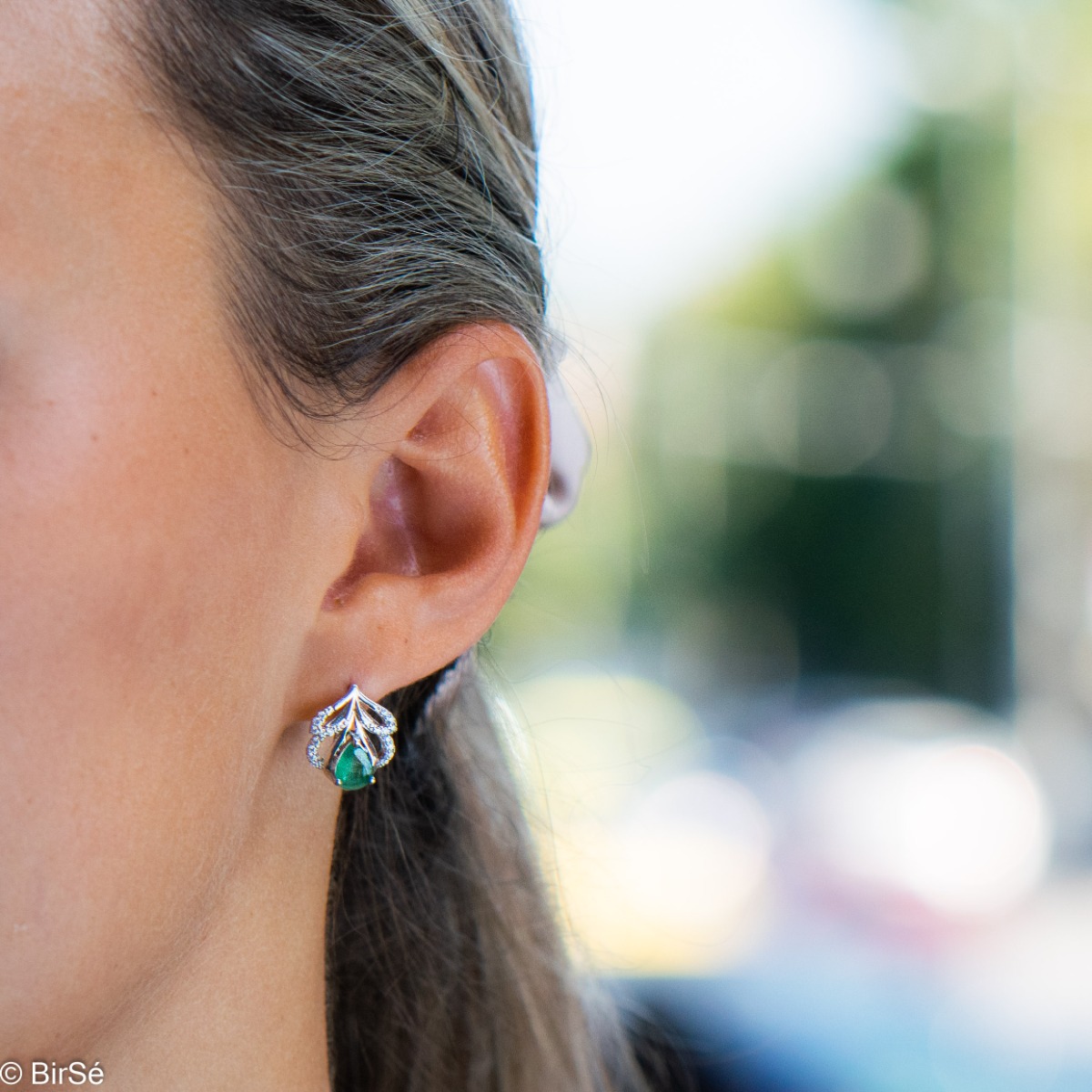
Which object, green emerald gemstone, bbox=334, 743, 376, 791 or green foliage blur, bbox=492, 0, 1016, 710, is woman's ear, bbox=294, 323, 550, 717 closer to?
green emerald gemstone, bbox=334, 743, 376, 791

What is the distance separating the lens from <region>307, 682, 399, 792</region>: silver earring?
1069 mm

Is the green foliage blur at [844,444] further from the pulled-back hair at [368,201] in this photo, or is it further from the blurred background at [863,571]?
the pulled-back hair at [368,201]

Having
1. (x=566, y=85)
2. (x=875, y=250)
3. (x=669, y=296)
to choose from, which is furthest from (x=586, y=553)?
(x=566, y=85)

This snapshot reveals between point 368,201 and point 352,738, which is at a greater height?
point 368,201

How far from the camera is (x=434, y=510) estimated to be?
3.75 feet

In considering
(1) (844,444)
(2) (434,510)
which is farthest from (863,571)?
(2) (434,510)

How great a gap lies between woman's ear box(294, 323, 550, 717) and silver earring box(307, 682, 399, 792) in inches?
0.5

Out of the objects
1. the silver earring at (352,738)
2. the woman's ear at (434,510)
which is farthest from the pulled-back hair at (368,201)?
the silver earring at (352,738)

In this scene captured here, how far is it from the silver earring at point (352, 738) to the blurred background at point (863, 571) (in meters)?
0.72

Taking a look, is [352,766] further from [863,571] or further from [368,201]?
[863,571]

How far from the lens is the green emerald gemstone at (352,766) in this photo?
1081 mm

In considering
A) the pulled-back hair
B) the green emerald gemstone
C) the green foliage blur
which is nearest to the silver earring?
the green emerald gemstone

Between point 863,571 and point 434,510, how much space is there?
35.8ft

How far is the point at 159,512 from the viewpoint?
940mm
